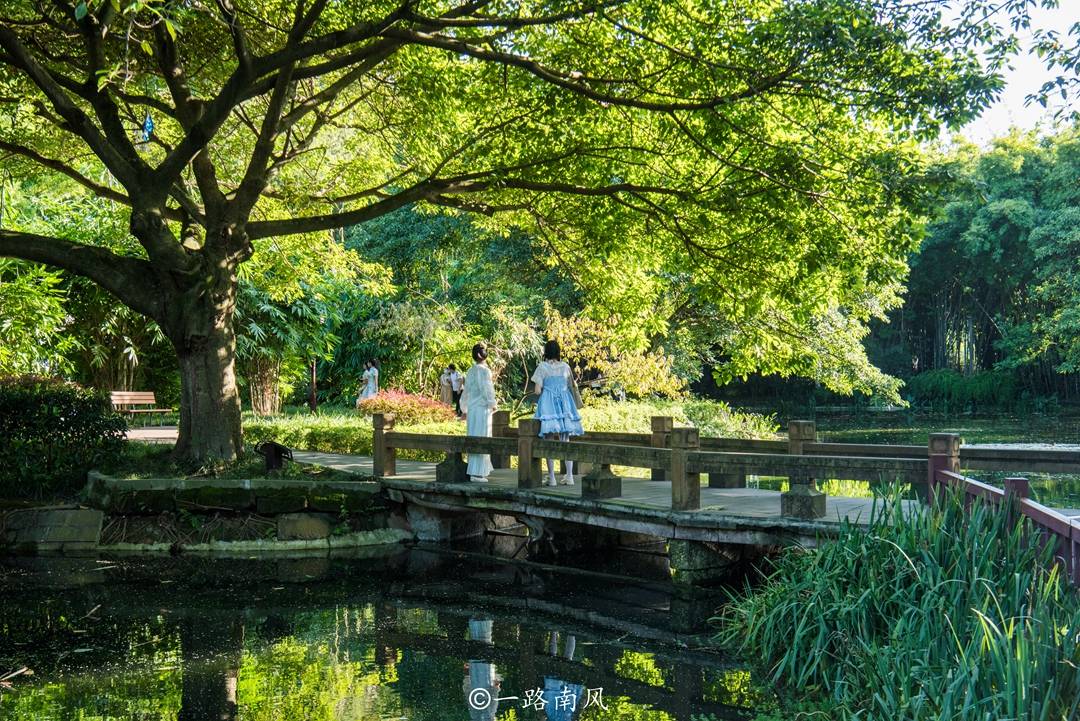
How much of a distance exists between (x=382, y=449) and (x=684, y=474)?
5.23m

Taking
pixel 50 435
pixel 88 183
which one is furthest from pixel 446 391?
pixel 50 435

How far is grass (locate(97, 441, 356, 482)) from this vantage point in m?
12.9

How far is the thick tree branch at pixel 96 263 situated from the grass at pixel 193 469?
203 cm

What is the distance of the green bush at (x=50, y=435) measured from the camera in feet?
43.4

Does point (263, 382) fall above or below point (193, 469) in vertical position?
above

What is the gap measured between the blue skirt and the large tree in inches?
107

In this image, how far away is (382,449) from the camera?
13.5 meters

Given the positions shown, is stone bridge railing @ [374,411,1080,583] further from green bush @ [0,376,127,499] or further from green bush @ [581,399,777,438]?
green bush @ [581,399,777,438]

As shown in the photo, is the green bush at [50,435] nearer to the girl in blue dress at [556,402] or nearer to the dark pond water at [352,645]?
the dark pond water at [352,645]

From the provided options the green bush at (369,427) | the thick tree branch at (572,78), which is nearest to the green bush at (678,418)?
the green bush at (369,427)

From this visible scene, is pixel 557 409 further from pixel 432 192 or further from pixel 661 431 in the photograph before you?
pixel 432 192

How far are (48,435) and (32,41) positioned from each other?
204 inches

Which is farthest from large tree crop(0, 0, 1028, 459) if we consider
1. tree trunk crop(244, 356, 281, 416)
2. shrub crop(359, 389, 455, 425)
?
tree trunk crop(244, 356, 281, 416)

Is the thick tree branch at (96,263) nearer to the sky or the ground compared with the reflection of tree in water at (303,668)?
nearer to the sky
